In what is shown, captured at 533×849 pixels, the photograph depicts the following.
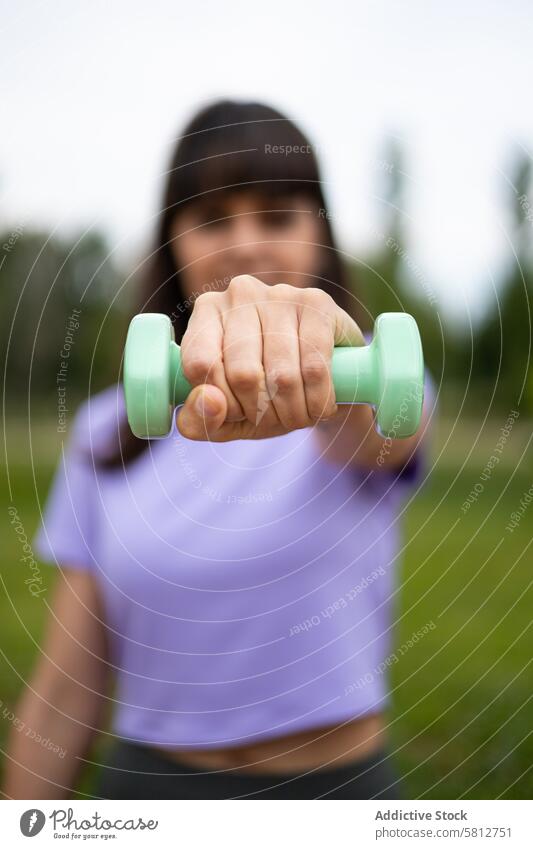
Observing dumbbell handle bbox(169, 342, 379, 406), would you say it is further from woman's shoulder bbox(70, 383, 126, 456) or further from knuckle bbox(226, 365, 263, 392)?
woman's shoulder bbox(70, 383, 126, 456)

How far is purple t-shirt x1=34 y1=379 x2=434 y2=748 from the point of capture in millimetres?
603

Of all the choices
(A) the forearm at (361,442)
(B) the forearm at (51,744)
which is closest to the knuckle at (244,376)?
(A) the forearm at (361,442)

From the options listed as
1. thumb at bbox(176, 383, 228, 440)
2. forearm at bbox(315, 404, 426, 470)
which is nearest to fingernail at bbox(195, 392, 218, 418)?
thumb at bbox(176, 383, 228, 440)

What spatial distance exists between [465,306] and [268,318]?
0.36 metres

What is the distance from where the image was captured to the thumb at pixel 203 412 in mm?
323

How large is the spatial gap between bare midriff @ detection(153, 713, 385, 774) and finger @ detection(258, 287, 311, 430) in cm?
34

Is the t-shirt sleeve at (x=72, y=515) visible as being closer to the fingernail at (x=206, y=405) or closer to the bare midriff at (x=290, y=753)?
the bare midriff at (x=290, y=753)

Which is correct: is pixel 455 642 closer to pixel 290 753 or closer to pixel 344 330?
pixel 290 753

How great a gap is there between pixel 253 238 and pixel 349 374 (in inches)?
10.9

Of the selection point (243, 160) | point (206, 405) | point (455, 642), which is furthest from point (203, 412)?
point (455, 642)

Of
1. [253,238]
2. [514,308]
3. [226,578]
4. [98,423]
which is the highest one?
[514,308]

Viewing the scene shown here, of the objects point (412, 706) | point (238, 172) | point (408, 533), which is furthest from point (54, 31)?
point (408, 533)

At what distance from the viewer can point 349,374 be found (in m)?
0.34

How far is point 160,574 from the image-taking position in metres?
0.60
